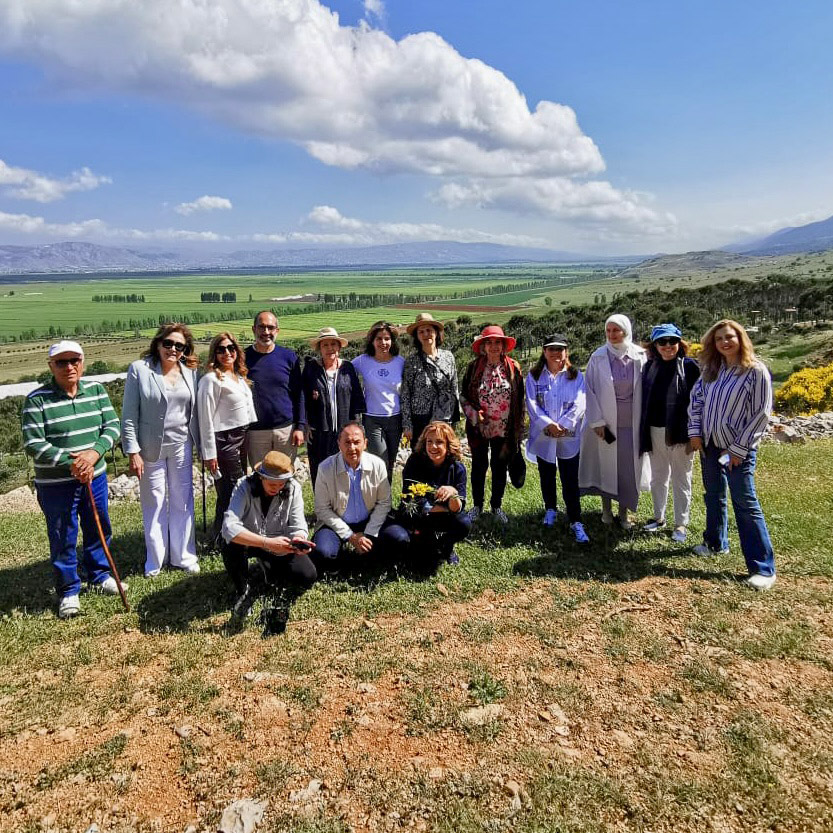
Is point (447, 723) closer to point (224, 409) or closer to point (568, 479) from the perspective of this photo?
point (568, 479)

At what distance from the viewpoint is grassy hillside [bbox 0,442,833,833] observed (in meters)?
3.05

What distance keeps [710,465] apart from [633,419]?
38.8 inches

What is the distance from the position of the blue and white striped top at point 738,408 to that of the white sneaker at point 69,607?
6.18m

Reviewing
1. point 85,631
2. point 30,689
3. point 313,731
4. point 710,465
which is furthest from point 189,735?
point 710,465

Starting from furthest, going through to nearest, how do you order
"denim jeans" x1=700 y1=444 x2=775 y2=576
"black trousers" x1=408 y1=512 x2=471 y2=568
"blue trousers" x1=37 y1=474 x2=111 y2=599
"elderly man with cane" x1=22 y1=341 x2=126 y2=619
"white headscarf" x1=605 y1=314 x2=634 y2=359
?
1. "white headscarf" x1=605 y1=314 x2=634 y2=359
2. "black trousers" x1=408 y1=512 x2=471 y2=568
3. "denim jeans" x1=700 y1=444 x2=775 y2=576
4. "blue trousers" x1=37 y1=474 x2=111 y2=599
5. "elderly man with cane" x1=22 y1=341 x2=126 y2=619

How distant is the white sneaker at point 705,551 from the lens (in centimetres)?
Answer: 586

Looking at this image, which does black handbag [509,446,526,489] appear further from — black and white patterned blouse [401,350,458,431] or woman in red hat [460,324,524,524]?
black and white patterned blouse [401,350,458,431]

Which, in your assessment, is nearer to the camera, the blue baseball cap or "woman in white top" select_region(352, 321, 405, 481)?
the blue baseball cap

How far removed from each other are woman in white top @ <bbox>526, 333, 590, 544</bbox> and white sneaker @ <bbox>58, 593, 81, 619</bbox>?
4958mm

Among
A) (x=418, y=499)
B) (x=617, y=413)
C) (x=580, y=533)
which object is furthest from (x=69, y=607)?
(x=617, y=413)

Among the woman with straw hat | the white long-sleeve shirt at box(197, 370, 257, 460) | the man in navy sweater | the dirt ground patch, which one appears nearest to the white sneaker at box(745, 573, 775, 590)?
the dirt ground patch

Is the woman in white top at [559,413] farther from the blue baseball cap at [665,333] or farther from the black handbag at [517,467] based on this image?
the blue baseball cap at [665,333]

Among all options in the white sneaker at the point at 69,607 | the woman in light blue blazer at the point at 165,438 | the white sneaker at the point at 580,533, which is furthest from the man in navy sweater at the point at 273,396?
the white sneaker at the point at 580,533

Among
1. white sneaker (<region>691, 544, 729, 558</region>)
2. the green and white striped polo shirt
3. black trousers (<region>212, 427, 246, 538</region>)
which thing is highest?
the green and white striped polo shirt
